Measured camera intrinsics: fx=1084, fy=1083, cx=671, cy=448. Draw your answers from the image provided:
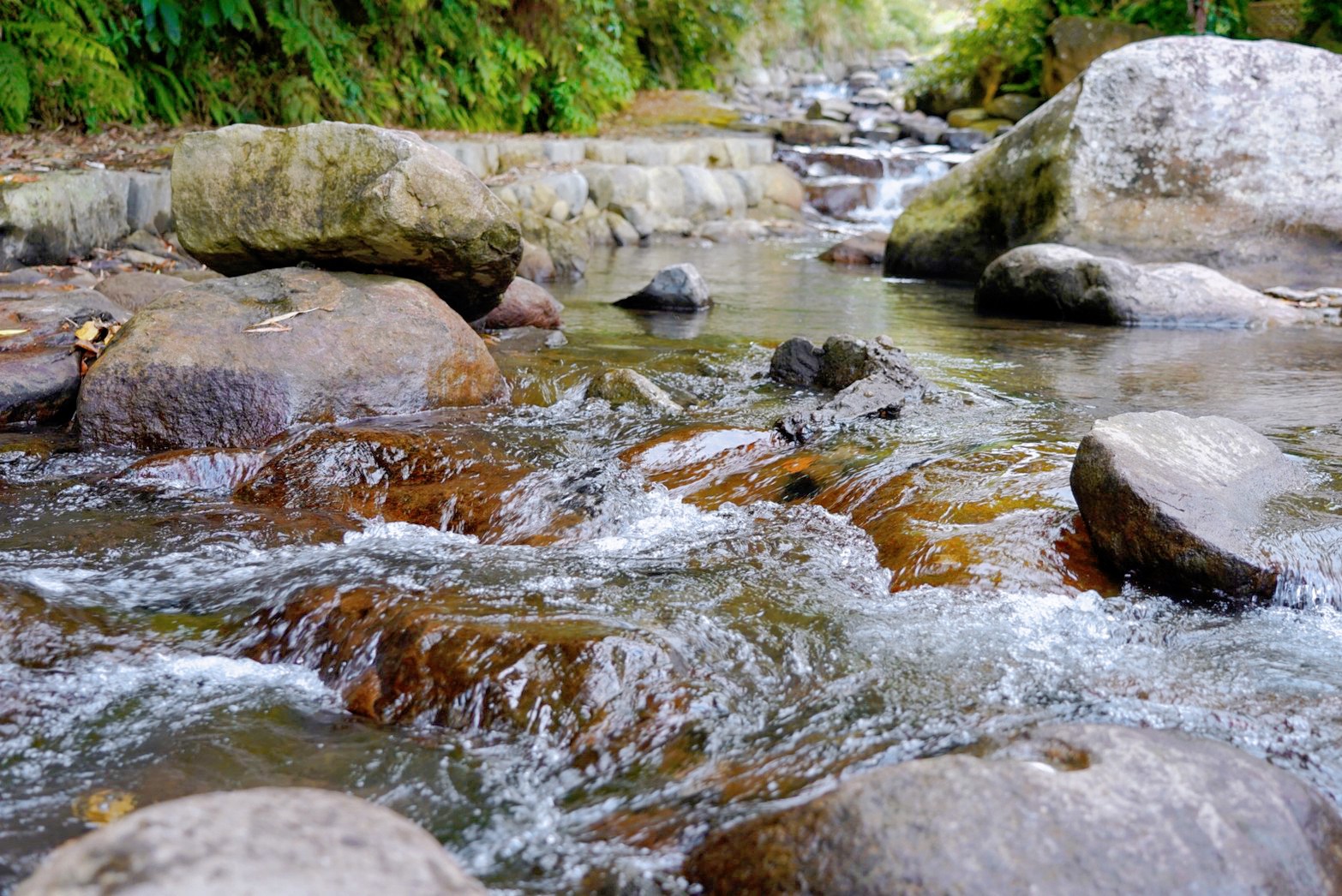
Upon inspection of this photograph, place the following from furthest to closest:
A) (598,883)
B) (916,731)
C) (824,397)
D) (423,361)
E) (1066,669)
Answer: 1. (824,397)
2. (423,361)
3. (1066,669)
4. (916,731)
5. (598,883)

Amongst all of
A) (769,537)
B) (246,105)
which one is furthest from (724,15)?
(769,537)

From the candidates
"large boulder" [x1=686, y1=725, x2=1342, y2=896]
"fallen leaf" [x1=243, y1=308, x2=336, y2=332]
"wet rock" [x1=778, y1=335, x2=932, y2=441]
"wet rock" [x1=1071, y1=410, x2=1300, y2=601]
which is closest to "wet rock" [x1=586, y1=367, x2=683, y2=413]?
"wet rock" [x1=778, y1=335, x2=932, y2=441]

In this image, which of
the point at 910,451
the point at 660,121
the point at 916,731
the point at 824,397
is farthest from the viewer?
the point at 660,121

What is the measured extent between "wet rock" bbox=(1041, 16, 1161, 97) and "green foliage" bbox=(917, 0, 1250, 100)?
14.1 inches

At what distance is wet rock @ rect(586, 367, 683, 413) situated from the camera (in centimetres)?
493

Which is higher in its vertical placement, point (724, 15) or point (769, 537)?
point (724, 15)

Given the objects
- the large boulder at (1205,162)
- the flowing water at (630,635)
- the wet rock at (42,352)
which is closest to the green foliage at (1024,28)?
the large boulder at (1205,162)

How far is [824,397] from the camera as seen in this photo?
5160 mm

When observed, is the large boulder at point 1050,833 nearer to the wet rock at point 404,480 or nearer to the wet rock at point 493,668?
the wet rock at point 493,668

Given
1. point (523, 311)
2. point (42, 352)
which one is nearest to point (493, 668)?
point (42, 352)

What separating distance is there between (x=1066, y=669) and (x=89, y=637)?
243cm

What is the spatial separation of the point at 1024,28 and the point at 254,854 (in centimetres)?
1992

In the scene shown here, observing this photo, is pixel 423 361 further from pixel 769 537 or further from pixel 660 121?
pixel 660 121

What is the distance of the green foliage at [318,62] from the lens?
27.6ft
